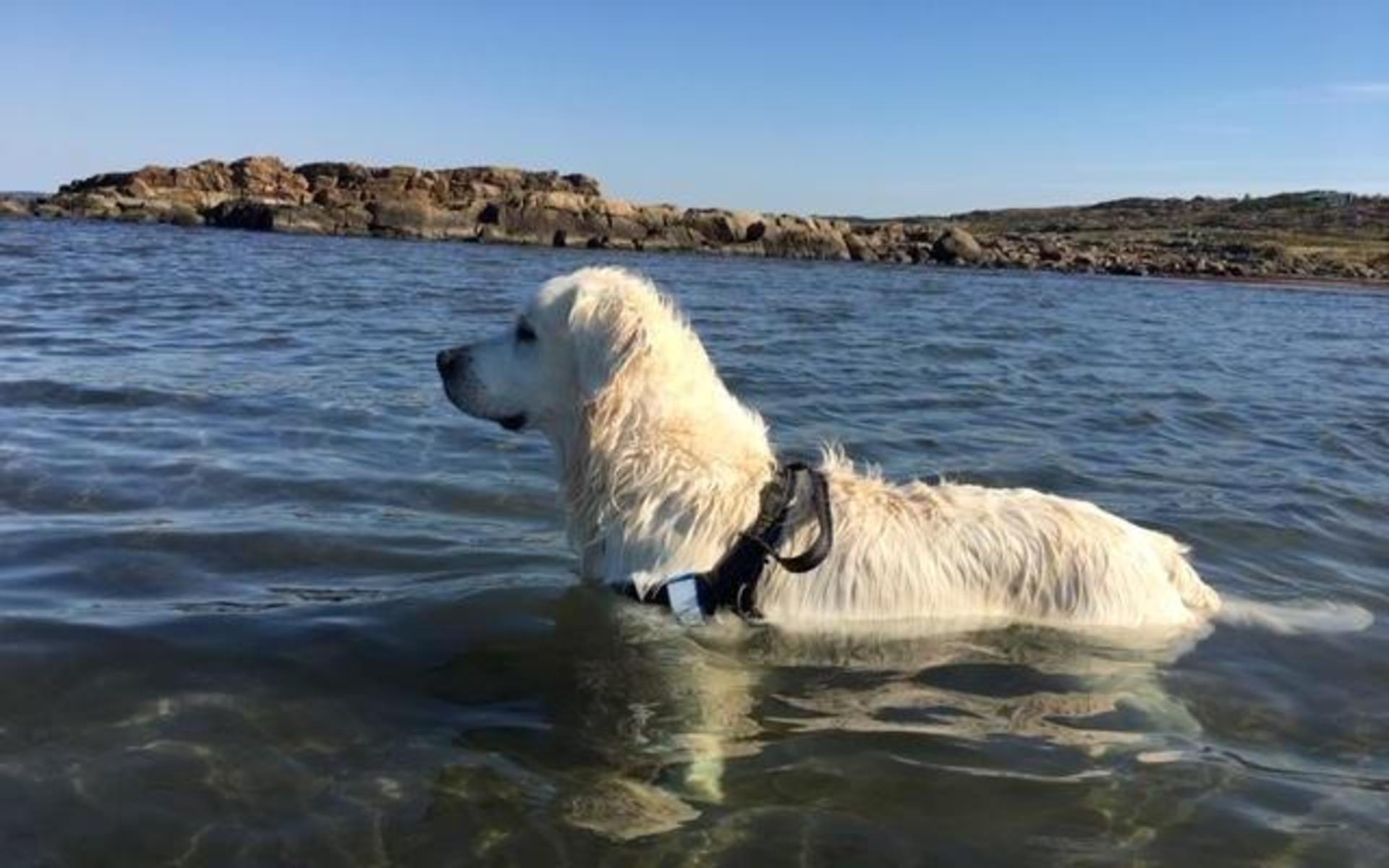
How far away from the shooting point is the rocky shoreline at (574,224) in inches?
2746

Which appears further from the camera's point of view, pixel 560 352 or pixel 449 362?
pixel 449 362

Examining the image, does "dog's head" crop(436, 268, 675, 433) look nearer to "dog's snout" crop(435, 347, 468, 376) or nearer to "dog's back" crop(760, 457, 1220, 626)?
"dog's snout" crop(435, 347, 468, 376)

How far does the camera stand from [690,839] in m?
4.46

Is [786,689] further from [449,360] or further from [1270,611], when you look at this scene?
[1270,611]

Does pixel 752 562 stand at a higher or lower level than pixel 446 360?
lower

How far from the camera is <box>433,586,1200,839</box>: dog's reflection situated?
5.25 metres

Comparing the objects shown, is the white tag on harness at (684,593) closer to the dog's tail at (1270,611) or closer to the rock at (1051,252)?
the dog's tail at (1270,611)

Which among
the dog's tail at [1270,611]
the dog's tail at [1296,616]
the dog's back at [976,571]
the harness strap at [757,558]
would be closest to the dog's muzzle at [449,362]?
the harness strap at [757,558]

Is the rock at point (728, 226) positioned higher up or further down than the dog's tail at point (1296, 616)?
higher up

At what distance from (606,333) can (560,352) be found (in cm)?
33

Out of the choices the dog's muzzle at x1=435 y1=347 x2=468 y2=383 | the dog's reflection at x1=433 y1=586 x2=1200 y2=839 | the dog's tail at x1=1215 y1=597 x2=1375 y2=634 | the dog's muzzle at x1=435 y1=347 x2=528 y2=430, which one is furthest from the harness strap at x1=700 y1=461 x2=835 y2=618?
the dog's tail at x1=1215 y1=597 x2=1375 y2=634

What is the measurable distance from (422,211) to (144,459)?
6316 cm

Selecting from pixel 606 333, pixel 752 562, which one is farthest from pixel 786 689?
pixel 606 333

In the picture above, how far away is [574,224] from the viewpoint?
2869 inches
